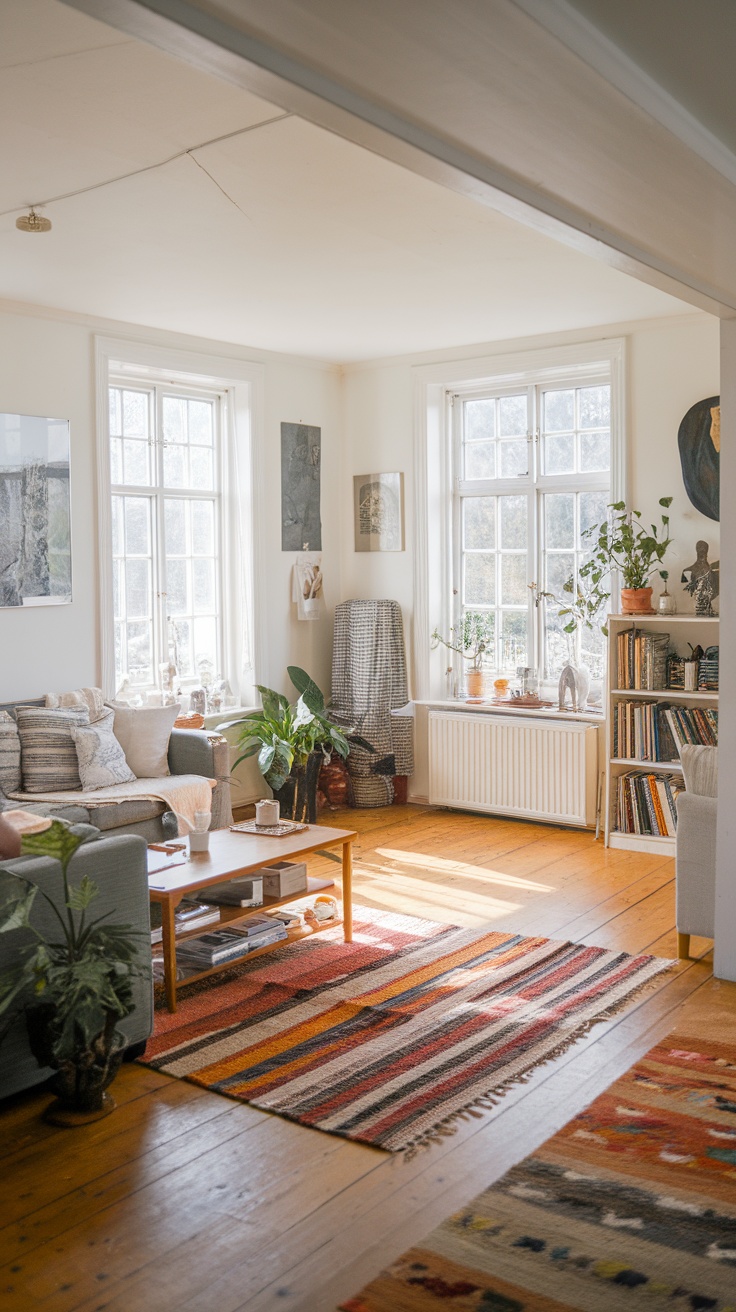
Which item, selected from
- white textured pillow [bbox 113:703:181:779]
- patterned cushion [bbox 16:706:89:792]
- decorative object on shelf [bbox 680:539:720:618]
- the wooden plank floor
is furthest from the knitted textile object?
the wooden plank floor

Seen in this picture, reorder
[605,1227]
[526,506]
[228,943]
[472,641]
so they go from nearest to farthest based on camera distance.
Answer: [605,1227], [228,943], [526,506], [472,641]

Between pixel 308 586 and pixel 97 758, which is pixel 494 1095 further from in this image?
pixel 308 586

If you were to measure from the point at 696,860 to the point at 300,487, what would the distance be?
12.7ft

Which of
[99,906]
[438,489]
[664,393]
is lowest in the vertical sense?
[99,906]

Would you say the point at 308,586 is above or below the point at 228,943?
above

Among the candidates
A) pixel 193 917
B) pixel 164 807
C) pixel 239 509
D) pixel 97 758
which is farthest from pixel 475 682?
pixel 193 917

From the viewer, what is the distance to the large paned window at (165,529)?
20.9 feet

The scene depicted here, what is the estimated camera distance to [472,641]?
718 centimetres

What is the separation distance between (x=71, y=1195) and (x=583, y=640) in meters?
4.66

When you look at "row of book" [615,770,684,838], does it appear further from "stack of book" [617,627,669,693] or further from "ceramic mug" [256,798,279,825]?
"ceramic mug" [256,798,279,825]

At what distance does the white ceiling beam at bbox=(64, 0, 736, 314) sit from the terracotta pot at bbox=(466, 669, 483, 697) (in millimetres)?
4464

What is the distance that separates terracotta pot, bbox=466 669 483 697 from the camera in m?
7.06

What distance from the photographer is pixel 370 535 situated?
7438 mm

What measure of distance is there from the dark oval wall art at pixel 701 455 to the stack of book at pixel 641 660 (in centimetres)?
72
